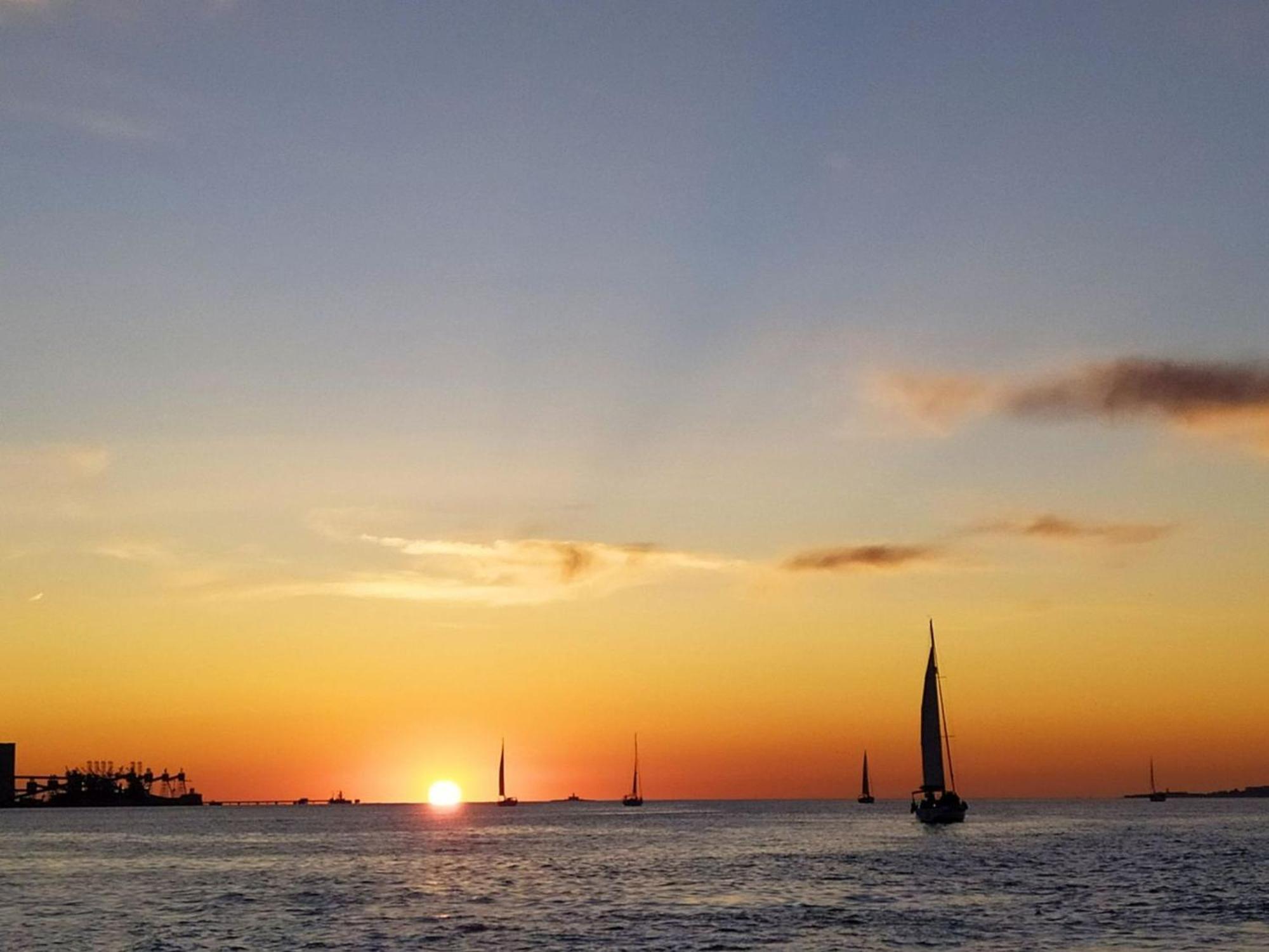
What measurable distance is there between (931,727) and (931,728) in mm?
150

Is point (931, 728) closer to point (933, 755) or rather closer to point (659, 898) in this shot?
point (933, 755)

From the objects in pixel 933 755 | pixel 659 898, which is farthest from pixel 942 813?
pixel 659 898

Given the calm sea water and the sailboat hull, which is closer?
the calm sea water

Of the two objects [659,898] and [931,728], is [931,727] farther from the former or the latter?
[659,898]

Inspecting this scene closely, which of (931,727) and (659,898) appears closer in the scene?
(659,898)

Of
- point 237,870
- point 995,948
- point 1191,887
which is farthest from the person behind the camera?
point 237,870

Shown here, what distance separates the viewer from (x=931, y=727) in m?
170

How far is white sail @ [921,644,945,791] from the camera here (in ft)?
558

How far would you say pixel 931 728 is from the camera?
169875 millimetres

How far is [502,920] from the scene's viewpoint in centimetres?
7575

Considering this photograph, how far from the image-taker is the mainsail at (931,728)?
6693 inches

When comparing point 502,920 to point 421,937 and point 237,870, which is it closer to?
point 421,937

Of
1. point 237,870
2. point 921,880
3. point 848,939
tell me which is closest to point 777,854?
point 921,880

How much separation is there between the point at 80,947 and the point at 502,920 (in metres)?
21.2
